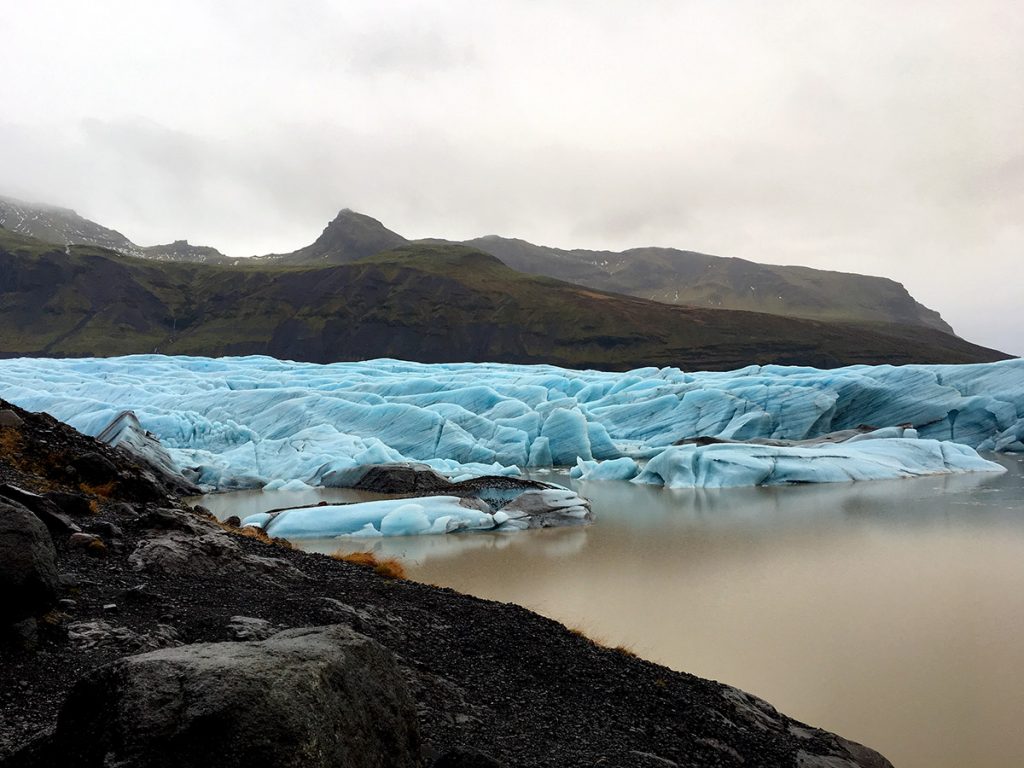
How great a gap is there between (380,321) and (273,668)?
107 metres

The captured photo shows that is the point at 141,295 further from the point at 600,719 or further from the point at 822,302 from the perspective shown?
the point at 822,302

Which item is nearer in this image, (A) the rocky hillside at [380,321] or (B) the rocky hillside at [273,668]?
(B) the rocky hillside at [273,668]

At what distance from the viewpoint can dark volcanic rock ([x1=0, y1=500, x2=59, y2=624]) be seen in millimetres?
4148

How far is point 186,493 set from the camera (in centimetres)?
2128

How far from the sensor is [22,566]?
13.8 ft

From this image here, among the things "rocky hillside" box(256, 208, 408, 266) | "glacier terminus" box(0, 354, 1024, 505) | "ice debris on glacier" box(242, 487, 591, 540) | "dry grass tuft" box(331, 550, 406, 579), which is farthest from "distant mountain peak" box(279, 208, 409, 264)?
"dry grass tuft" box(331, 550, 406, 579)

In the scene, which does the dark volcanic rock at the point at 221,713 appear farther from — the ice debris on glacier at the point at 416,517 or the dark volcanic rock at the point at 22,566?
the ice debris on glacier at the point at 416,517

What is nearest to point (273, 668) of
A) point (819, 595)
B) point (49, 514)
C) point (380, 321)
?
point (49, 514)

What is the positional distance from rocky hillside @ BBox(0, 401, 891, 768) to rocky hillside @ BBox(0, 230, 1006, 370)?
88679mm

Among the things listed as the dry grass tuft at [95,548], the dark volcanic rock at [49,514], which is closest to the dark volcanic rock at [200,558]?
the dry grass tuft at [95,548]

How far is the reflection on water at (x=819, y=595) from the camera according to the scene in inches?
301

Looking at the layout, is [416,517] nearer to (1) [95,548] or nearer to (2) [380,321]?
(1) [95,548]

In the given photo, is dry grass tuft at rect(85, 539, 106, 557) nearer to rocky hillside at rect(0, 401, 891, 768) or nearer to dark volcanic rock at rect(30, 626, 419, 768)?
rocky hillside at rect(0, 401, 891, 768)

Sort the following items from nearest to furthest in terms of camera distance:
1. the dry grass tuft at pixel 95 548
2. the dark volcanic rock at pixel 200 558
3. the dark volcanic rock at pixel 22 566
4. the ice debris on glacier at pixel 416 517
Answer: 1. the dark volcanic rock at pixel 22 566
2. the dry grass tuft at pixel 95 548
3. the dark volcanic rock at pixel 200 558
4. the ice debris on glacier at pixel 416 517
